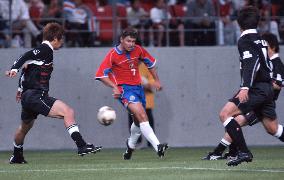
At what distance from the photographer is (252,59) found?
1156 centimetres

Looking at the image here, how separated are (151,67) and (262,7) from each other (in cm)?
761

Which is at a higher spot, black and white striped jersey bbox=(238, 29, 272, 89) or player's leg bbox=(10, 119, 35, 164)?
black and white striped jersey bbox=(238, 29, 272, 89)

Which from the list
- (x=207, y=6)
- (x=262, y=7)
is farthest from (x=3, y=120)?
(x=262, y=7)

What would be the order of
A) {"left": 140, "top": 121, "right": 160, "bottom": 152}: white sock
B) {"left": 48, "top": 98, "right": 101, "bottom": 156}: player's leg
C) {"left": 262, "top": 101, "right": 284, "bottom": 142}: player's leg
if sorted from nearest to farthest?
{"left": 262, "top": 101, "right": 284, "bottom": 142}: player's leg, {"left": 48, "top": 98, "right": 101, "bottom": 156}: player's leg, {"left": 140, "top": 121, "right": 160, "bottom": 152}: white sock

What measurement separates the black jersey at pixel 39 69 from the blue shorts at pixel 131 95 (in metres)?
1.50

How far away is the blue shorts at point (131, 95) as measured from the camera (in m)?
14.7

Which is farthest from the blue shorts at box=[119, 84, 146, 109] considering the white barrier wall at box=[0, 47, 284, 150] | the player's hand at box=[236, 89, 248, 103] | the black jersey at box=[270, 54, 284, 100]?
the white barrier wall at box=[0, 47, 284, 150]

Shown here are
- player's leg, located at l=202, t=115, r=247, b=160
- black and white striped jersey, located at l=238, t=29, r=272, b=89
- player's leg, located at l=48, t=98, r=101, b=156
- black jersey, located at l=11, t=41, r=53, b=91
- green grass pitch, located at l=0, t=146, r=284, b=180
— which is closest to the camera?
green grass pitch, located at l=0, t=146, r=284, b=180

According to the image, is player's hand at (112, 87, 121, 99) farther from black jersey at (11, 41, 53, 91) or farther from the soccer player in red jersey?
black jersey at (11, 41, 53, 91)

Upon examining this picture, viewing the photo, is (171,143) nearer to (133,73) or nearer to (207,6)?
(207,6)

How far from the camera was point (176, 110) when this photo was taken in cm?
2034

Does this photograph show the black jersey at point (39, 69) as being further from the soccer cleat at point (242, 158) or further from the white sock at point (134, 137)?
the soccer cleat at point (242, 158)

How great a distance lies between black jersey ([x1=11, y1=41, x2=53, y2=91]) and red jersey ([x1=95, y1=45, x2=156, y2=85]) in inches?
56.9

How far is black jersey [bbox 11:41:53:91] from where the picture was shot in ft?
44.6
